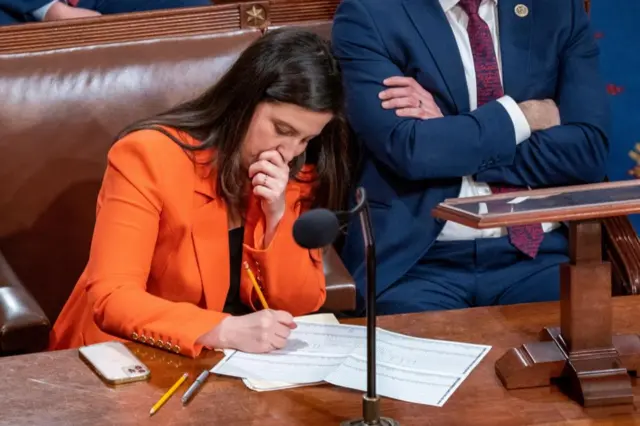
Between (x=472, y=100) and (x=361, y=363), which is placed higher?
(x=472, y=100)

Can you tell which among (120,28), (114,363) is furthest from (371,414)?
(120,28)

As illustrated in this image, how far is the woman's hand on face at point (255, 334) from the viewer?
161 centimetres

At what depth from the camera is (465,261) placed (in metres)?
2.32

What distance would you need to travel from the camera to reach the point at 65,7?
9.91ft

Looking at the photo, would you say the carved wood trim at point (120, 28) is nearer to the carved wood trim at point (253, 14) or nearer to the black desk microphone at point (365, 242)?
the carved wood trim at point (253, 14)

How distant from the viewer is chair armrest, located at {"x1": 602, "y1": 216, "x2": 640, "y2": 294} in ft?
7.20

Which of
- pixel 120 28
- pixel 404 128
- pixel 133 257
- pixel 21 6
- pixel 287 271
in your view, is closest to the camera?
pixel 133 257

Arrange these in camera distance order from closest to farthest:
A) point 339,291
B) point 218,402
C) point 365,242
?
1. point 365,242
2. point 218,402
3. point 339,291

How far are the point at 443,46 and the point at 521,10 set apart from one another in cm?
24

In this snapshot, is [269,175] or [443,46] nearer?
[269,175]

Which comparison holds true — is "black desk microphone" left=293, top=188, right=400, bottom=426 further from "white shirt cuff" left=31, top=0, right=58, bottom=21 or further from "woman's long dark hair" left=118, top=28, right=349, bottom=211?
"white shirt cuff" left=31, top=0, right=58, bottom=21

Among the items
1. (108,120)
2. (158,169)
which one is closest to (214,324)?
(158,169)

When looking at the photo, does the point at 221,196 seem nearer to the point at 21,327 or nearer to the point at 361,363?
the point at 21,327

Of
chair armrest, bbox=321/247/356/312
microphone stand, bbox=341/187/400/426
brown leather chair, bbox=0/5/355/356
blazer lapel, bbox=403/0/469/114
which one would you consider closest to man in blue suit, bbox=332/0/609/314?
blazer lapel, bbox=403/0/469/114
